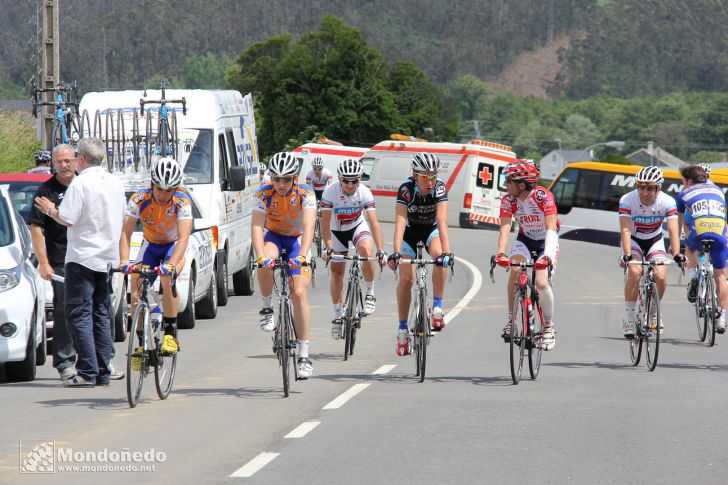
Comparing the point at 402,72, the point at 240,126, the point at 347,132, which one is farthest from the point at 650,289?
the point at 402,72

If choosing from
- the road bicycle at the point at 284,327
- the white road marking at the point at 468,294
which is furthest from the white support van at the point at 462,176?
the road bicycle at the point at 284,327

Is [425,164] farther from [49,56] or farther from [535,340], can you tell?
[49,56]

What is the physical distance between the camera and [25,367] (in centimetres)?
1211

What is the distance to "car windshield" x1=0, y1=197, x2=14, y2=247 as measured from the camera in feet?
40.7

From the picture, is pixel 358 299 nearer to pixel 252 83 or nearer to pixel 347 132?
pixel 347 132

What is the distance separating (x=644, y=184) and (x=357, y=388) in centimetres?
390

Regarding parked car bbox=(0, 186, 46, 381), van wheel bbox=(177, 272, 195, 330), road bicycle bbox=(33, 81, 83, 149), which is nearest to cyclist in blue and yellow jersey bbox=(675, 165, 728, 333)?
van wheel bbox=(177, 272, 195, 330)

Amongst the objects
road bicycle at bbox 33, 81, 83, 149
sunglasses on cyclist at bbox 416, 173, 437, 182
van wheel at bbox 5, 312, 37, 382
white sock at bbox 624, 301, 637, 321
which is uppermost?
road bicycle at bbox 33, 81, 83, 149

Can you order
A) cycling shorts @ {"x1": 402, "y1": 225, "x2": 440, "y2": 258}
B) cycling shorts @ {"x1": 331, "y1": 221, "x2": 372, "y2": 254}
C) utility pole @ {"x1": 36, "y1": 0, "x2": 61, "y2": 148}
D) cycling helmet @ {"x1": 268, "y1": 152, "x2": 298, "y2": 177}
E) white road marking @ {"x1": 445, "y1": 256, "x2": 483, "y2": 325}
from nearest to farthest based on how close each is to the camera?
cycling helmet @ {"x1": 268, "y1": 152, "x2": 298, "y2": 177}
cycling shorts @ {"x1": 402, "y1": 225, "x2": 440, "y2": 258}
cycling shorts @ {"x1": 331, "y1": 221, "x2": 372, "y2": 254}
white road marking @ {"x1": 445, "y1": 256, "x2": 483, "y2": 325}
utility pole @ {"x1": 36, "y1": 0, "x2": 61, "y2": 148}

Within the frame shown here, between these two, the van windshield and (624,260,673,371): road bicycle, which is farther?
the van windshield

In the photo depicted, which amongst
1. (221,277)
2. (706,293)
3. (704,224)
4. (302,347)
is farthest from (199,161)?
(302,347)

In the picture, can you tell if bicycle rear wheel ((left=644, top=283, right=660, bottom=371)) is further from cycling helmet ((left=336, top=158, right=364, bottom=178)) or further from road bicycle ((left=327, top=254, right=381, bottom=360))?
cycling helmet ((left=336, top=158, right=364, bottom=178))

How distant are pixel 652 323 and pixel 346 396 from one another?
341 cm

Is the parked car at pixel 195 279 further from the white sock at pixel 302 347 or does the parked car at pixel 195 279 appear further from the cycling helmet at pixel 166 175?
the cycling helmet at pixel 166 175
